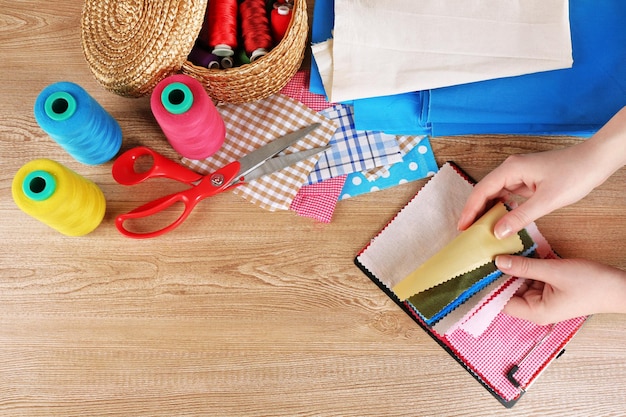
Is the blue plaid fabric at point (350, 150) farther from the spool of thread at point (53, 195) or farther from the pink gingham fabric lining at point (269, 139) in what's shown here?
the spool of thread at point (53, 195)

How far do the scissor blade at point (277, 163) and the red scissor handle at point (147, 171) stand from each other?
8 centimetres

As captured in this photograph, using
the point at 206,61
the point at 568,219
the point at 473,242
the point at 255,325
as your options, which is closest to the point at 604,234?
the point at 568,219

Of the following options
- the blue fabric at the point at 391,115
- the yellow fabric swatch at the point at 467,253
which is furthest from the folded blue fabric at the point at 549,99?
the yellow fabric swatch at the point at 467,253

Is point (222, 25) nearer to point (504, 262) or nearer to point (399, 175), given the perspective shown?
point (399, 175)

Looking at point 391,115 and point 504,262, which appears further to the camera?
point 391,115

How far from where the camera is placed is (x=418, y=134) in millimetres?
878

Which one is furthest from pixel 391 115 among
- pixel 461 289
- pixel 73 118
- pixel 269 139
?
pixel 73 118

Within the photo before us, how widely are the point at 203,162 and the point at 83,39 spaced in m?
0.25

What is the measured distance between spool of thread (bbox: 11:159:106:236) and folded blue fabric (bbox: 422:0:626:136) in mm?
530

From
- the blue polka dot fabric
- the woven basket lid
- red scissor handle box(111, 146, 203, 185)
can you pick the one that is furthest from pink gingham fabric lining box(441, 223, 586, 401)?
the woven basket lid

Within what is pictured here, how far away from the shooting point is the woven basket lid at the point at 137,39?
75 cm

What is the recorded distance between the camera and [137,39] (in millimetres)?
771

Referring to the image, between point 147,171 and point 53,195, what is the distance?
0.15 meters

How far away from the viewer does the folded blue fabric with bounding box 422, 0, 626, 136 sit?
86 centimetres
